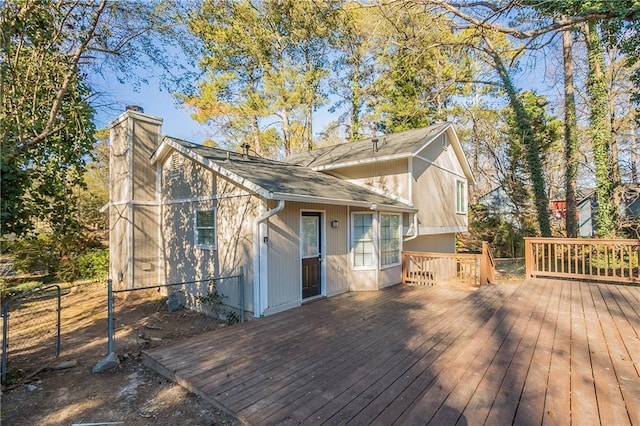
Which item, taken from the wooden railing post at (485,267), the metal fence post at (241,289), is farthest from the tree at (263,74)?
the metal fence post at (241,289)

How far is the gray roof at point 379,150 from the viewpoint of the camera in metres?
9.18

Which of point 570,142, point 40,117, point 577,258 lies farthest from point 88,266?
point 570,142

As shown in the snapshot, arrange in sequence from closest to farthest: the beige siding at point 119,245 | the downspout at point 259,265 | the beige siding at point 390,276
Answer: the downspout at point 259,265, the beige siding at point 390,276, the beige siding at point 119,245

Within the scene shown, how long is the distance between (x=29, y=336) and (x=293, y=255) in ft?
18.2

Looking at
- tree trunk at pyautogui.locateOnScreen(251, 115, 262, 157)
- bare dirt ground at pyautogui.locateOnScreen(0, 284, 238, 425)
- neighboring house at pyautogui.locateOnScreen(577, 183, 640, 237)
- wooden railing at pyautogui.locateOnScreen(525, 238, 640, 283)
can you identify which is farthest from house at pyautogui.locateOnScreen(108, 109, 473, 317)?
tree trunk at pyautogui.locateOnScreen(251, 115, 262, 157)

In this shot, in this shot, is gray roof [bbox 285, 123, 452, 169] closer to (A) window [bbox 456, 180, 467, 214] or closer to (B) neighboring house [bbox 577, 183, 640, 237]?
(A) window [bbox 456, 180, 467, 214]

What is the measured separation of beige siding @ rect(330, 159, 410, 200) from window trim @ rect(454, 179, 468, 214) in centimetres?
444

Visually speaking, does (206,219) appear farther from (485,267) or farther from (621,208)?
(621,208)

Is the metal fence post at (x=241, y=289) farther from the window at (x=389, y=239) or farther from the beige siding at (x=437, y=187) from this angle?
the beige siding at (x=437, y=187)

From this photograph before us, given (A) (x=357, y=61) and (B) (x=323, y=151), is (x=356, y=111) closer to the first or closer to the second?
(A) (x=357, y=61)

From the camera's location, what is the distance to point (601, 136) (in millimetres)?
10812

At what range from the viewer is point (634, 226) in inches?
454

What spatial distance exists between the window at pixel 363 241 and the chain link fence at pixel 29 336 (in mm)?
6053

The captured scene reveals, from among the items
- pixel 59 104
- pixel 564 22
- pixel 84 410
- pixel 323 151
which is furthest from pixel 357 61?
pixel 84 410
